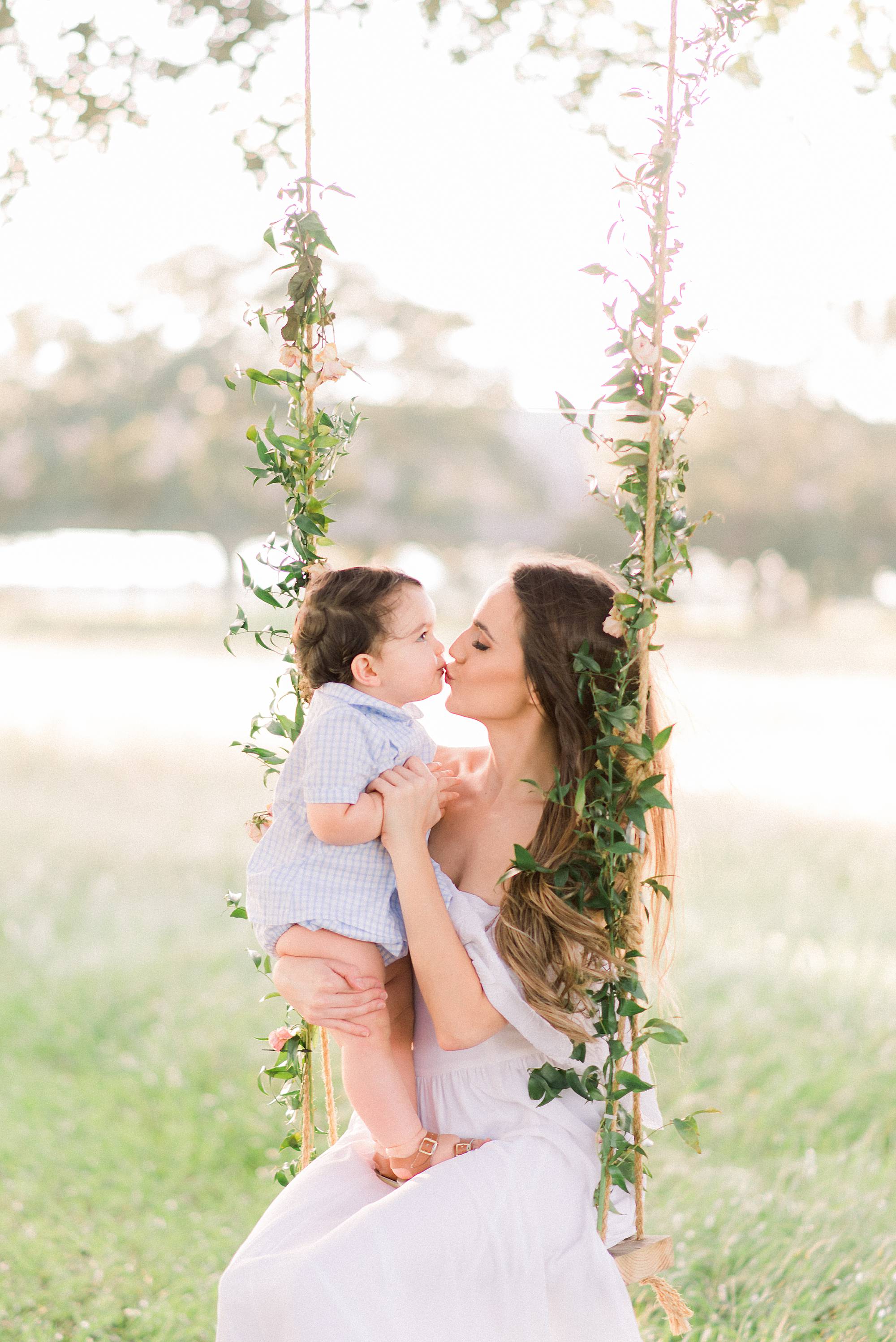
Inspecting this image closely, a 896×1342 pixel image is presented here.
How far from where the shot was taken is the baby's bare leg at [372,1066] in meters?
2.26

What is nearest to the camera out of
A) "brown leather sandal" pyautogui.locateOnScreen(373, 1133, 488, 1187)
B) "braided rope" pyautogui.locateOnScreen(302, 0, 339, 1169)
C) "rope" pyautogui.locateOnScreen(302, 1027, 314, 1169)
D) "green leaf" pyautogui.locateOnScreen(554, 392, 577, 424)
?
"green leaf" pyautogui.locateOnScreen(554, 392, 577, 424)

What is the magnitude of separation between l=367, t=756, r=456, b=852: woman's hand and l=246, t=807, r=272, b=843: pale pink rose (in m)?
0.40

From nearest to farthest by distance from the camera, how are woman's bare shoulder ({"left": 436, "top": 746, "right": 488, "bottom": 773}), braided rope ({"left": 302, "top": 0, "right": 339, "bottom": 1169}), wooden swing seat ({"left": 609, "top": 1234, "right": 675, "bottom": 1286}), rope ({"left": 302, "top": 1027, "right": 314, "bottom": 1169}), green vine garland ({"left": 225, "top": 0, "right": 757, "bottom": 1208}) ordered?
1. green vine garland ({"left": 225, "top": 0, "right": 757, "bottom": 1208})
2. wooden swing seat ({"left": 609, "top": 1234, "right": 675, "bottom": 1286})
3. braided rope ({"left": 302, "top": 0, "right": 339, "bottom": 1169})
4. rope ({"left": 302, "top": 1027, "right": 314, "bottom": 1169})
5. woman's bare shoulder ({"left": 436, "top": 746, "right": 488, "bottom": 773})

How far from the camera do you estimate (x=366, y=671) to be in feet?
7.74

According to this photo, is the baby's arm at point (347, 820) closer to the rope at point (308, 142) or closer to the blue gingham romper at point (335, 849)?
the blue gingham romper at point (335, 849)

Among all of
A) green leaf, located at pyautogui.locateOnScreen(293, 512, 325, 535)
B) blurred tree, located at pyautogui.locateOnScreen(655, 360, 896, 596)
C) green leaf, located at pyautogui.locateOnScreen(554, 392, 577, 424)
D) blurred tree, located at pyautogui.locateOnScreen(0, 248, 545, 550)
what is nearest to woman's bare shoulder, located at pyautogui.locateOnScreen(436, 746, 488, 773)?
green leaf, located at pyautogui.locateOnScreen(293, 512, 325, 535)

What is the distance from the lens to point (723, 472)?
75.6 ft

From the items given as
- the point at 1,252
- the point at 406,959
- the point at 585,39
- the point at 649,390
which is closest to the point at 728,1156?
the point at 406,959

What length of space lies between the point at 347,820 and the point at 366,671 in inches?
11.9

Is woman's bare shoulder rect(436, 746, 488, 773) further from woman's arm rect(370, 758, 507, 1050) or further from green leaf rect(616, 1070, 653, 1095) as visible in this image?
green leaf rect(616, 1070, 653, 1095)

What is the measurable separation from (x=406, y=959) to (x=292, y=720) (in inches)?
22.8

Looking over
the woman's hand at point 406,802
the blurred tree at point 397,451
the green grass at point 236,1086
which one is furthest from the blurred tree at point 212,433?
the woman's hand at point 406,802

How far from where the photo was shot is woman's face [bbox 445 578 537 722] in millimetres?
2430

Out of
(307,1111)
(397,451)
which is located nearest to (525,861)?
(307,1111)
